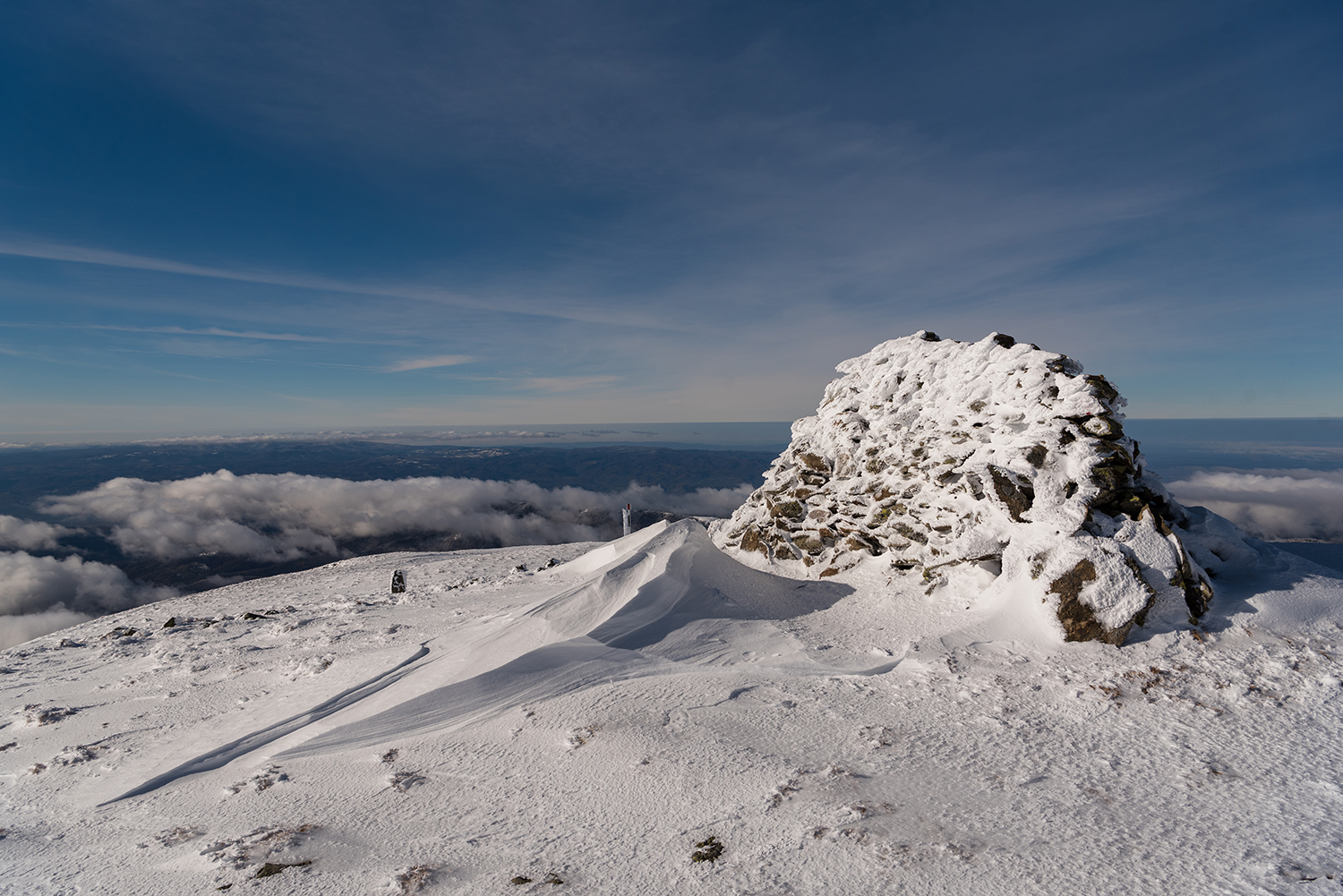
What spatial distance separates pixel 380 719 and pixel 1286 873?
31.3 feet

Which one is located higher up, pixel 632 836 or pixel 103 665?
pixel 632 836

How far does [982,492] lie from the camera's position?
10.6m

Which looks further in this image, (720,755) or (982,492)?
(982,492)

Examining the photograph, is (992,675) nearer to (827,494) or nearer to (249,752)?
(827,494)

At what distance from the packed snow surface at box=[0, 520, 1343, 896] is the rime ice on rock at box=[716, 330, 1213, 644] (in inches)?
24.3

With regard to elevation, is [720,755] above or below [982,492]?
below

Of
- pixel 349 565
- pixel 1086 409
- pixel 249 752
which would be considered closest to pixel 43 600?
pixel 349 565

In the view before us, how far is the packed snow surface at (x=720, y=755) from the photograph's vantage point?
4.74 m

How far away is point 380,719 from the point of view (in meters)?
7.71

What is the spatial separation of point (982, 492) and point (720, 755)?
292 inches

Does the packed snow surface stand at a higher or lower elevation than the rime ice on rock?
lower

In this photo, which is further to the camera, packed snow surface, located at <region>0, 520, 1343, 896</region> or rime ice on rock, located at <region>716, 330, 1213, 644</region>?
rime ice on rock, located at <region>716, 330, 1213, 644</region>

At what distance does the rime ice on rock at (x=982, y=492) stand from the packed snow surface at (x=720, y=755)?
24.3 inches

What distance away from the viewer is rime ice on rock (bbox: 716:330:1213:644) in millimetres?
8609
